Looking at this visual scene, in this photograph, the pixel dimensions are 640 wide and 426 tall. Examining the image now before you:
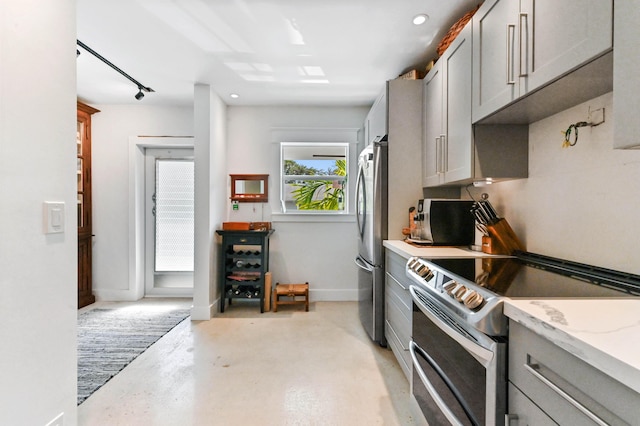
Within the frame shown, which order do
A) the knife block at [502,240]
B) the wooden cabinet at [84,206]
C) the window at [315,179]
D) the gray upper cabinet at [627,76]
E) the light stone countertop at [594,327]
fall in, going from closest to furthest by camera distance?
1. the light stone countertop at [594,327]
2. the gray upper cabinet at [627,76]
3. the knife block at [502,240]
4. the wooden cabinet at [84,206]
5. the window at [315,179]

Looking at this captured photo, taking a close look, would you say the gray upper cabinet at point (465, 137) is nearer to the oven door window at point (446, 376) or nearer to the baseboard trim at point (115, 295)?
the oven door window at point (446, 376)

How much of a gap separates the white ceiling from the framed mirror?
3.21 ft

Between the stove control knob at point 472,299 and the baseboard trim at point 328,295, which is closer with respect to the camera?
the stove control knob at point 472,299

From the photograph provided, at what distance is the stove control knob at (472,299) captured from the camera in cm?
98

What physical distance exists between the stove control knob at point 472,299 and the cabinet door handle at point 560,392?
203 mm

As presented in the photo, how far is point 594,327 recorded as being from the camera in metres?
0.68

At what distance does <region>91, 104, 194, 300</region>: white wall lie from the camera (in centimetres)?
A: 372

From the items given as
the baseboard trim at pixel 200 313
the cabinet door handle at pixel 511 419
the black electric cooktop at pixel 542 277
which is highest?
the black electric cooktop at pixel 542 277

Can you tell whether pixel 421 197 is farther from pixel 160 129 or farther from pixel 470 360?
pixel 160 129

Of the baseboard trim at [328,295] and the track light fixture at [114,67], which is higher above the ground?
the track light fixture at [114,67]

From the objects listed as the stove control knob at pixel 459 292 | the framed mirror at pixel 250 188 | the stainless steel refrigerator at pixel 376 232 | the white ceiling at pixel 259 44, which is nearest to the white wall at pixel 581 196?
the stove control knob at pixel 459 292

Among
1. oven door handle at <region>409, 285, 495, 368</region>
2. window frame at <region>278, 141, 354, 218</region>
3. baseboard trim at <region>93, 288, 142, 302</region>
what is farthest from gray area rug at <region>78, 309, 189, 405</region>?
oven door handle at <region>409, 285, 495, 368</region>

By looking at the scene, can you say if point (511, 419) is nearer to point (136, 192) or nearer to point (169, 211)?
point (169, 211)

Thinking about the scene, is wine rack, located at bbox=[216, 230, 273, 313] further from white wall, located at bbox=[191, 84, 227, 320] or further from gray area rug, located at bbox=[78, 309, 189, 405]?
gray area rug, located at bbox=[78, 309, 189, 405]
